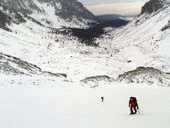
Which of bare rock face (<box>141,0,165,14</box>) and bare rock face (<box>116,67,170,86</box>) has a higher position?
bare rock face (<box>141,0,165,14</box>)

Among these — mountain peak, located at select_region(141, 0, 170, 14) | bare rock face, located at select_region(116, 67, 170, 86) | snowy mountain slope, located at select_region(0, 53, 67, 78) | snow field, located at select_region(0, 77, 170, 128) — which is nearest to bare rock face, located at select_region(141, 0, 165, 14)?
mountain peak, located at select_region(141, 0, 170, 14)

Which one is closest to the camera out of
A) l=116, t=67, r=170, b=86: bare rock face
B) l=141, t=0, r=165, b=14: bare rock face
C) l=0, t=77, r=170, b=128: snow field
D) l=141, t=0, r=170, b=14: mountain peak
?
l=0, t=77, r=170, b=128: snow field

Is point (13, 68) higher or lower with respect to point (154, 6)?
lower

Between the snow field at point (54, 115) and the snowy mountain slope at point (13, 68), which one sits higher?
the snowy mountain slope at point (13, 68)

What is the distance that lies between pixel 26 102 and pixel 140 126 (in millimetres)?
8973

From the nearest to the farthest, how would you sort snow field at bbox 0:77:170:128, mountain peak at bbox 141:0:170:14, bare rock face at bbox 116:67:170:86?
snow field at bbox 0:77:170:128, bare rock face at bbox 116:67:170:86, mountain peak at bbox 141:0:170:14

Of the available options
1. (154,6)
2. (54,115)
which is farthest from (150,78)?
(154,6)

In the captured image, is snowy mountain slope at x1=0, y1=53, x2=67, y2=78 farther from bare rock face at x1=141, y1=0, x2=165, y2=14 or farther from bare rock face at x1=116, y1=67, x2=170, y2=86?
bare rock face at x1=141, y1=0, x2=165, y2=14

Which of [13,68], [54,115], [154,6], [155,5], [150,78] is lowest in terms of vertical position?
[54,115]

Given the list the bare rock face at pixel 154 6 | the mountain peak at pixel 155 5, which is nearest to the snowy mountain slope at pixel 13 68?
the mountain peak at pixel 155 5

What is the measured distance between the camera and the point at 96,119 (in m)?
13.4

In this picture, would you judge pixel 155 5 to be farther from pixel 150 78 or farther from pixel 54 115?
pixel 54 115

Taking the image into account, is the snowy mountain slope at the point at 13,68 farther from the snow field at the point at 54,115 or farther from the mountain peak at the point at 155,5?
the mountain peak at the point at 155,5

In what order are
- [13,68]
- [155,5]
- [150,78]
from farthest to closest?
[155,5] < [150,78] < [13,68]
